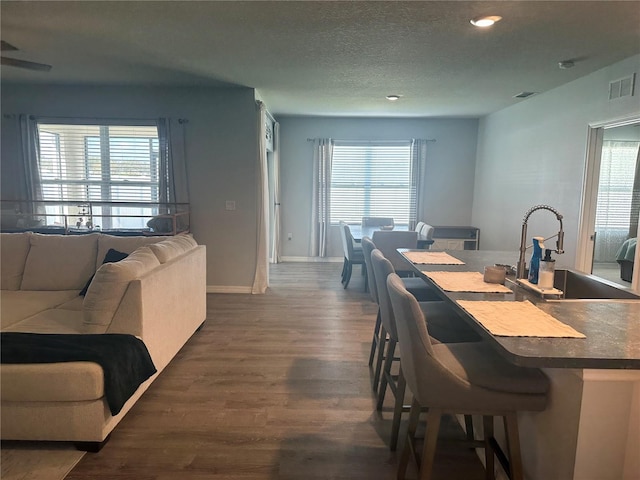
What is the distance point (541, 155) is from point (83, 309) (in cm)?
494

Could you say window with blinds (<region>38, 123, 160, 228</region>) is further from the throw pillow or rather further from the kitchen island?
the kitchen island

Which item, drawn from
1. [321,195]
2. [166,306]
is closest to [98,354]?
[166,306]

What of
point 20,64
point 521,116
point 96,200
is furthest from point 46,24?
point 521,116

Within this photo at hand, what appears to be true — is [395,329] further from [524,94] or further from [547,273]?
[524,94]

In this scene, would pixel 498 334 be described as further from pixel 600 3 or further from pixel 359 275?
pixel 359 275

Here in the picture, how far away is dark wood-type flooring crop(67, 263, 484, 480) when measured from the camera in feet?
6.44

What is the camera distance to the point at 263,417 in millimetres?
2389

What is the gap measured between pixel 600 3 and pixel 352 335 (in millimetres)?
2976

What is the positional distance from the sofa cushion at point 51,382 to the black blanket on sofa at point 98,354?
3cm

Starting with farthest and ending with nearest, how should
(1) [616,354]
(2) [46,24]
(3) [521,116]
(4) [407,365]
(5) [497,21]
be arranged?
Answer: 1. (3) [521,116]
2. (2) [46,24]
3. (5) [497,21]
4. (4) [407,365]
5. (1) [616,354]

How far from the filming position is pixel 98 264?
3.45 meters

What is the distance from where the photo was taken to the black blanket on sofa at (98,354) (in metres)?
2.03

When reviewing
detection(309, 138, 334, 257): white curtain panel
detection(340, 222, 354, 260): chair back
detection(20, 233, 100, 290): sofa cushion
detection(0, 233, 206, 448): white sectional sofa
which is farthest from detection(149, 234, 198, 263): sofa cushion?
detection(309, 138, 334, 257): white curtain panel

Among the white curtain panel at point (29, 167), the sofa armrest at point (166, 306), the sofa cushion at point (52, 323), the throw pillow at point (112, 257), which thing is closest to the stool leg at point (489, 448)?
the sofa armrest at point (166, 306)
